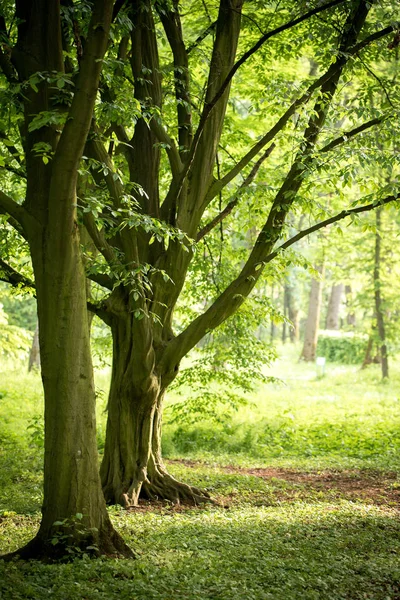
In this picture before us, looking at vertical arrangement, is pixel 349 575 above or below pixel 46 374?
below

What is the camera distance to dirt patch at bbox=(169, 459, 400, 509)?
29.0 feet

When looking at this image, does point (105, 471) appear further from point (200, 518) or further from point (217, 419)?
point (217, 419)

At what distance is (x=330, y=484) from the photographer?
32.1 feet

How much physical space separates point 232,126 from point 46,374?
730 centimetres

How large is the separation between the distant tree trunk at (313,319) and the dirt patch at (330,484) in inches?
678

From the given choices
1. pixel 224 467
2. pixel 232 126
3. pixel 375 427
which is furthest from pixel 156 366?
pixel 375 427

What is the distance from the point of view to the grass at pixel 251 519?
16.5ft

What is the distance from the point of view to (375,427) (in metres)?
14.4

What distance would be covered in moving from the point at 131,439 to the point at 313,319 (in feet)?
68.5

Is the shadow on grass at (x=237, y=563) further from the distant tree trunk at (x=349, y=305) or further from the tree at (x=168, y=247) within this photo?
→ the distant tree trunk at (x=349, y=305)

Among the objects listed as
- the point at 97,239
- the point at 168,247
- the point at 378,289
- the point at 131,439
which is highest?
the point at 378,289

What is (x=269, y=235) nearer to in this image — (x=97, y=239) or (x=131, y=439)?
(x=97, y=239)

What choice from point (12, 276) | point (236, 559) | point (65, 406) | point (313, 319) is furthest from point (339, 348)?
point (65, 406)

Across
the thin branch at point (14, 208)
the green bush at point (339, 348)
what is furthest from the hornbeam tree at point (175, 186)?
the green bush at point (339, 348)
